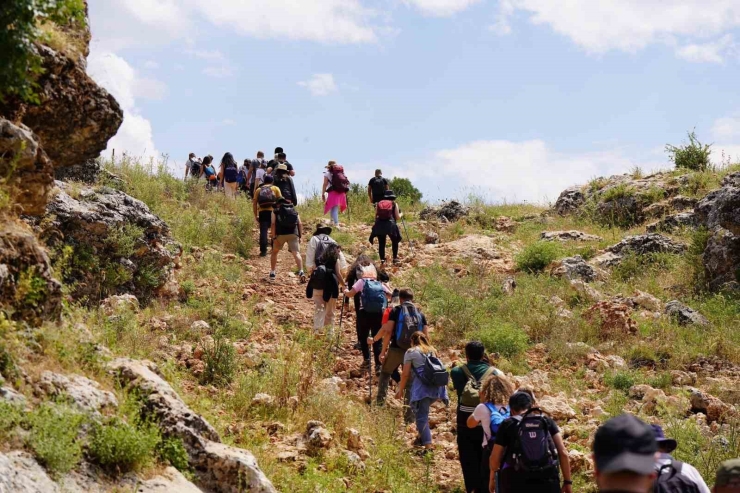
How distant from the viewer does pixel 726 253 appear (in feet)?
48.6

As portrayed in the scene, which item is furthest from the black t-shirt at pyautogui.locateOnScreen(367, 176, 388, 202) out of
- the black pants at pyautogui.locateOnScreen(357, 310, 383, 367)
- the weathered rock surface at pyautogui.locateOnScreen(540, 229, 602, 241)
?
the black pants at pyautogui.locateOnScreen(357, 310, 383, 367)

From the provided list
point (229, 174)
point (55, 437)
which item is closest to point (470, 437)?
point (55, 437)

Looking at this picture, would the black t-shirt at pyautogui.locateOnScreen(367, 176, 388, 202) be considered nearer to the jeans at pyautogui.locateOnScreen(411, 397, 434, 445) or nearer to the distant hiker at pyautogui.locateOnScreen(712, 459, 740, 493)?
the jeans at pyautogui.locateOnScreen(411, 397, 434, 445)

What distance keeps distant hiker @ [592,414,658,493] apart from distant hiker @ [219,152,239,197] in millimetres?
18429

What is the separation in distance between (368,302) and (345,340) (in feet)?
7.17

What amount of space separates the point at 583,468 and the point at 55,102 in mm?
6345

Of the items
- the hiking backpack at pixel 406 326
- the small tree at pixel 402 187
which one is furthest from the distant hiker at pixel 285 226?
the small tree at pixel 402 187

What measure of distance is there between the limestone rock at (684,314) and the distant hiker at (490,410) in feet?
24.5

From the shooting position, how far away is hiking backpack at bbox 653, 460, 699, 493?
14.4 ft

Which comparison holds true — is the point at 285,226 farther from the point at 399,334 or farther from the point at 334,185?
the point at 399,334

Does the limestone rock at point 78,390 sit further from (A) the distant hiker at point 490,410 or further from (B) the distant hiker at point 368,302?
(B) the distant hiker at point 368,302

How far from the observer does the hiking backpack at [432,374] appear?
833 centimetres

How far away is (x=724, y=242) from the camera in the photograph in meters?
15.0

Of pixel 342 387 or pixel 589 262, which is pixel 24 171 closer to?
pixel 342 387
